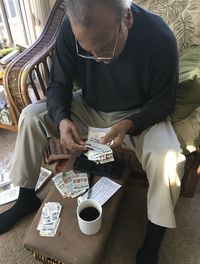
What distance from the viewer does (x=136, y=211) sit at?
1.56 metres

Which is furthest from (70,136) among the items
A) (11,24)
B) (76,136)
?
(11,24)

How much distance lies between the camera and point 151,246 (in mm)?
1256

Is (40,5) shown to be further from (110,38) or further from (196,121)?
(196,121)

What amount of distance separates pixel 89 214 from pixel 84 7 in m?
0.80

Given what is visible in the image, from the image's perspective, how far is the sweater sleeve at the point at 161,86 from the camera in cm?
124

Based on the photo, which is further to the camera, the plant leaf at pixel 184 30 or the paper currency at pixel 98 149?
the plant leaf at pixel 184 30

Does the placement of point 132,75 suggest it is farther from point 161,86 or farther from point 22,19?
point 22,19

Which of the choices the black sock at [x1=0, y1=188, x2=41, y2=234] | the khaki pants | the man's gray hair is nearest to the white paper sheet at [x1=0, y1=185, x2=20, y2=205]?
the black sock at [x1=0, y1=188, x2=41, y2=234]

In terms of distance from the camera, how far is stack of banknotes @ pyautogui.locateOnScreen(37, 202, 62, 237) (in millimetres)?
1184

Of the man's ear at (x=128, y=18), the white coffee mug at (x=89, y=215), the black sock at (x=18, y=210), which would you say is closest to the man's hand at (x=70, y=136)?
the white coffee mug at (x=89, y=215)

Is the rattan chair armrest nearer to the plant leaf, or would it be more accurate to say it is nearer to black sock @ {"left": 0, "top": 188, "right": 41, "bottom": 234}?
black sock @ {"left": 0, "top": 188, "right": 41, "bottom": 234}

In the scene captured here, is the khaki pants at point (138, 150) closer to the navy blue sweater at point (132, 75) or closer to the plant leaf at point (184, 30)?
the navy blue sweater at point (132, 75)

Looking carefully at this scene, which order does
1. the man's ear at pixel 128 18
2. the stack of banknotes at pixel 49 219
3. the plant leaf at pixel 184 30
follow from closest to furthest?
the man's ear at pixel 128 18
the stack of banknotes at pixel 49 219
the plant leaf at pixel 184 30

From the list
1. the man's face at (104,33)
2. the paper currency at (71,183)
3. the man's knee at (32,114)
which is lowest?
the paper currency at (71,183)
